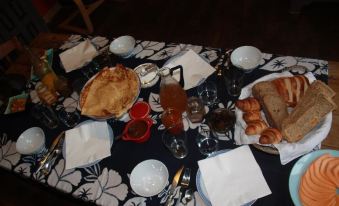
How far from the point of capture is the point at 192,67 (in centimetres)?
139

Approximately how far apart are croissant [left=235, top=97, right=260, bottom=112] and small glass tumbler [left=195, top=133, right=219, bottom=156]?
0.17 meters

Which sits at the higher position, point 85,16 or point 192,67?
point 192,67

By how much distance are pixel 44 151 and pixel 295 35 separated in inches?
90.8

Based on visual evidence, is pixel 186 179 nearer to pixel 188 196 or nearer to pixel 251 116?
pixel 188 196

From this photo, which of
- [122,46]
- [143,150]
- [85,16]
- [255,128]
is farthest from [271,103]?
[85,16]

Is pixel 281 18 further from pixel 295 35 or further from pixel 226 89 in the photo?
pixel 226 89

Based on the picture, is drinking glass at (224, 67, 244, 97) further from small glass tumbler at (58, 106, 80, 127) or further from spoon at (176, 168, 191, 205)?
small glass tumbler at (58, 106, 80, 127)

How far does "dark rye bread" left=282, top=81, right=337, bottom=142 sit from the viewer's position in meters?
0.99

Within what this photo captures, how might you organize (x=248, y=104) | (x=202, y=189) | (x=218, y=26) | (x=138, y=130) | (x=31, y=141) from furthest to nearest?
1. (x=218, y=26)
2. (x=31, y=141)
3. (x=138, y=130)
4. (x=248, y=104)
5. (x=202, y=189)

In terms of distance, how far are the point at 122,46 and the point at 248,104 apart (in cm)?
82

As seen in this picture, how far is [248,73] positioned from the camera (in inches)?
51.7

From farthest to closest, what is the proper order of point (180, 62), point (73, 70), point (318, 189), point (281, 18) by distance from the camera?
1. point (281, 18)
2. point (73, 70)
3. point (180, 62)
4. point (318, 189)

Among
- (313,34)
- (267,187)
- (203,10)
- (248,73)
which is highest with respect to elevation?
(248,73)

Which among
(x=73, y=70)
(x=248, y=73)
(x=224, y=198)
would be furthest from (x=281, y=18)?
(x=224, y=198)
